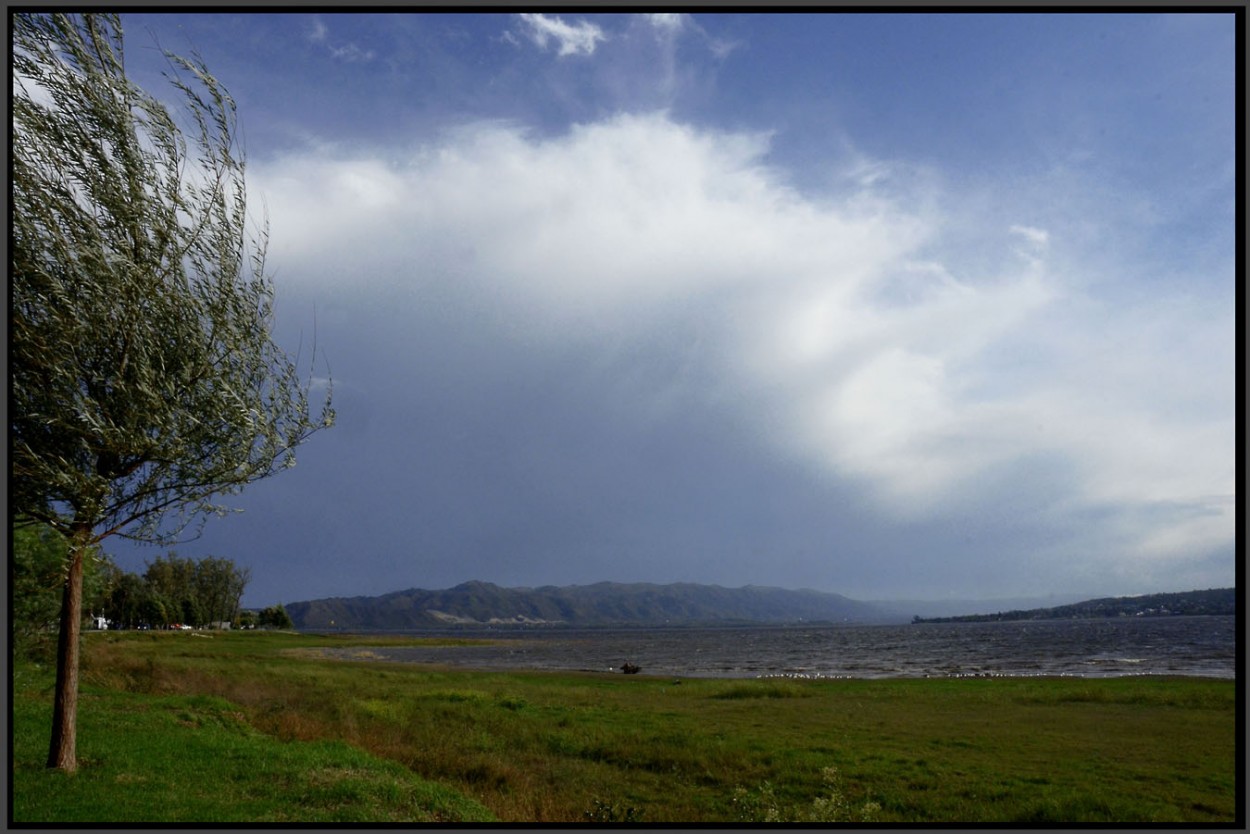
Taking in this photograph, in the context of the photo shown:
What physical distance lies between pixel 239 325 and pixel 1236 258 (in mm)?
16916

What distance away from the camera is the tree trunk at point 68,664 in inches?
611

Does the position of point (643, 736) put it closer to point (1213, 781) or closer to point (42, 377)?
point (1213, 781)

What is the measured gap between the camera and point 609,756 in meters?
29.8

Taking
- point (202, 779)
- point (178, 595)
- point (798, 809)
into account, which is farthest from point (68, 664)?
point (178, 595)

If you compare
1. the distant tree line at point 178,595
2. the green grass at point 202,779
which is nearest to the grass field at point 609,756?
the green grass at point 202,779

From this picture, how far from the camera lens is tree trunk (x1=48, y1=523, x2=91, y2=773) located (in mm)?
15523

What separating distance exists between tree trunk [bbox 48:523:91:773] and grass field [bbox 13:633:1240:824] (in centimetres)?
41

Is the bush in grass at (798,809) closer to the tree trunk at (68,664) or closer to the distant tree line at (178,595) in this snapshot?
the tree trunk at (68,664)

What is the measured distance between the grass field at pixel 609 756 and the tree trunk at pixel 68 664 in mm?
412

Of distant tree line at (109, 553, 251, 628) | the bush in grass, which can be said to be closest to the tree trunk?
the bush in grass

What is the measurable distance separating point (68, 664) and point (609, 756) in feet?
63.0

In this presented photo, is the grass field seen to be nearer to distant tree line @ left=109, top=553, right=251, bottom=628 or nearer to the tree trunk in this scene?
the tree trunk

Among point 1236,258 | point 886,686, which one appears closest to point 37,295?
point 1236,258

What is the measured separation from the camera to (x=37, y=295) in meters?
13.8
